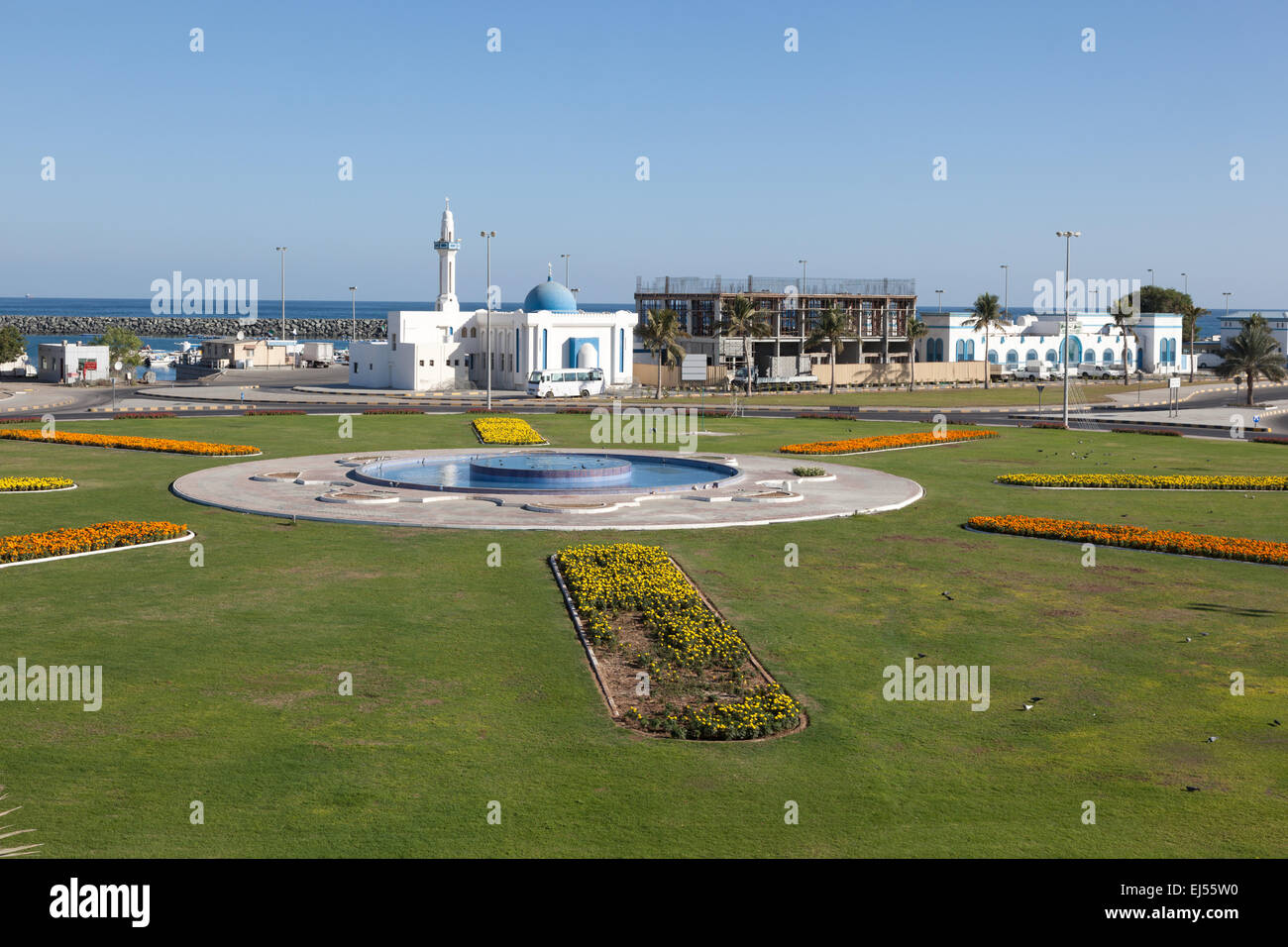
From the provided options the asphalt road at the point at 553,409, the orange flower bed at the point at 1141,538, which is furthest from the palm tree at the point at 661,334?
the orange flower bed at the point at 1141,538

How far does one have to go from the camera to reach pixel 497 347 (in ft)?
294

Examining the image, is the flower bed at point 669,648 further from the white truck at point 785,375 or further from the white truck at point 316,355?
the white truck at point 316,355

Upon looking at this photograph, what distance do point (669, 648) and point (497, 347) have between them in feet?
237

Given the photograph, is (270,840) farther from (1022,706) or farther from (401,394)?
(401,394)

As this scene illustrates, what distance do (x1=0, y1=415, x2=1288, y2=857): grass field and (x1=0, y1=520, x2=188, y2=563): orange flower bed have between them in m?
0.71

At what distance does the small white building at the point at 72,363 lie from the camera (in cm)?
9212

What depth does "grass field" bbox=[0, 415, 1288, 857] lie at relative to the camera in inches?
498

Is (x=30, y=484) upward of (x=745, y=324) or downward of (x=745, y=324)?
downward

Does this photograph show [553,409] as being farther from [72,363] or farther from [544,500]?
[72,363]

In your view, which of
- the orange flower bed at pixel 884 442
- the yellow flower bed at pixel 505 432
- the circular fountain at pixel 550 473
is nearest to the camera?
the circular fountain at pixel 550 473

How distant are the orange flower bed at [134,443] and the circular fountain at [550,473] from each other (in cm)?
764

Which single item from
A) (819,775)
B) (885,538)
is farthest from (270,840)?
(885,538)

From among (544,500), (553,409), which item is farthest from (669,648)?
(553,409)

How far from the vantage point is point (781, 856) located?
1202 centimetres
